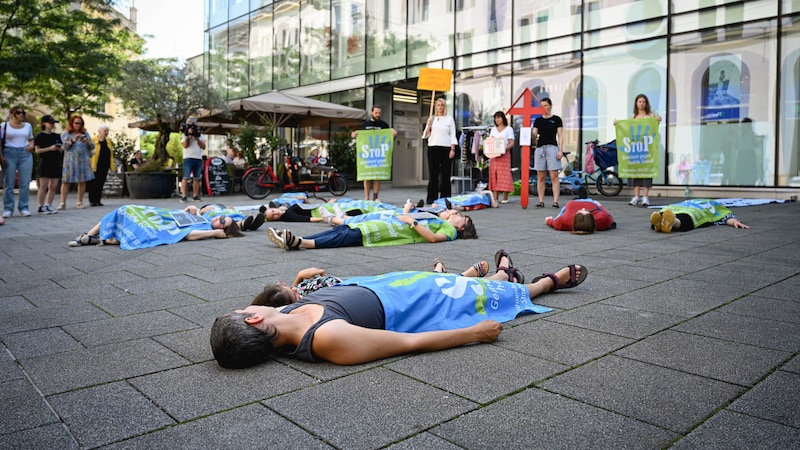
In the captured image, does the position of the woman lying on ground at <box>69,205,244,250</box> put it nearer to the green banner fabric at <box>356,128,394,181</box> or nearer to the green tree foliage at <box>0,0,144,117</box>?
the green banner fabric at <box>356,128,394,181</box>

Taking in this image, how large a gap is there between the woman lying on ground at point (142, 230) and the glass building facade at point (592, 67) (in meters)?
10.9

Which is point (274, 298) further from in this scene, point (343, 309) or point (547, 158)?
point (547, 158)

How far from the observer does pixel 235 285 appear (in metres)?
4.32

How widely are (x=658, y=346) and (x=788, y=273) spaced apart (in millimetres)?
2366

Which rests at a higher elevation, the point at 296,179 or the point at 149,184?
the point at 296,179

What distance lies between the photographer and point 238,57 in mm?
26312

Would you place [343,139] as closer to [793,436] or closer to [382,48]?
[382,48]

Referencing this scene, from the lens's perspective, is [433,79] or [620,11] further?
[620,11]

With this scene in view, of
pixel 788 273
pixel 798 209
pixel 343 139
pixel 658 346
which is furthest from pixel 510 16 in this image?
pixel 658 346

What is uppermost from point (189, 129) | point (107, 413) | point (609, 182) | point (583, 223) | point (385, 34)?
point (385, 34)

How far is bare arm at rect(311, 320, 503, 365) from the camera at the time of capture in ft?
8.26

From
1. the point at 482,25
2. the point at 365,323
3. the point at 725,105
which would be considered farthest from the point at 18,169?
the point at 725,105

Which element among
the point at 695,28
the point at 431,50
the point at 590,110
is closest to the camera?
the point at 695,28

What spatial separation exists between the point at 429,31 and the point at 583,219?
1332 centimetres
